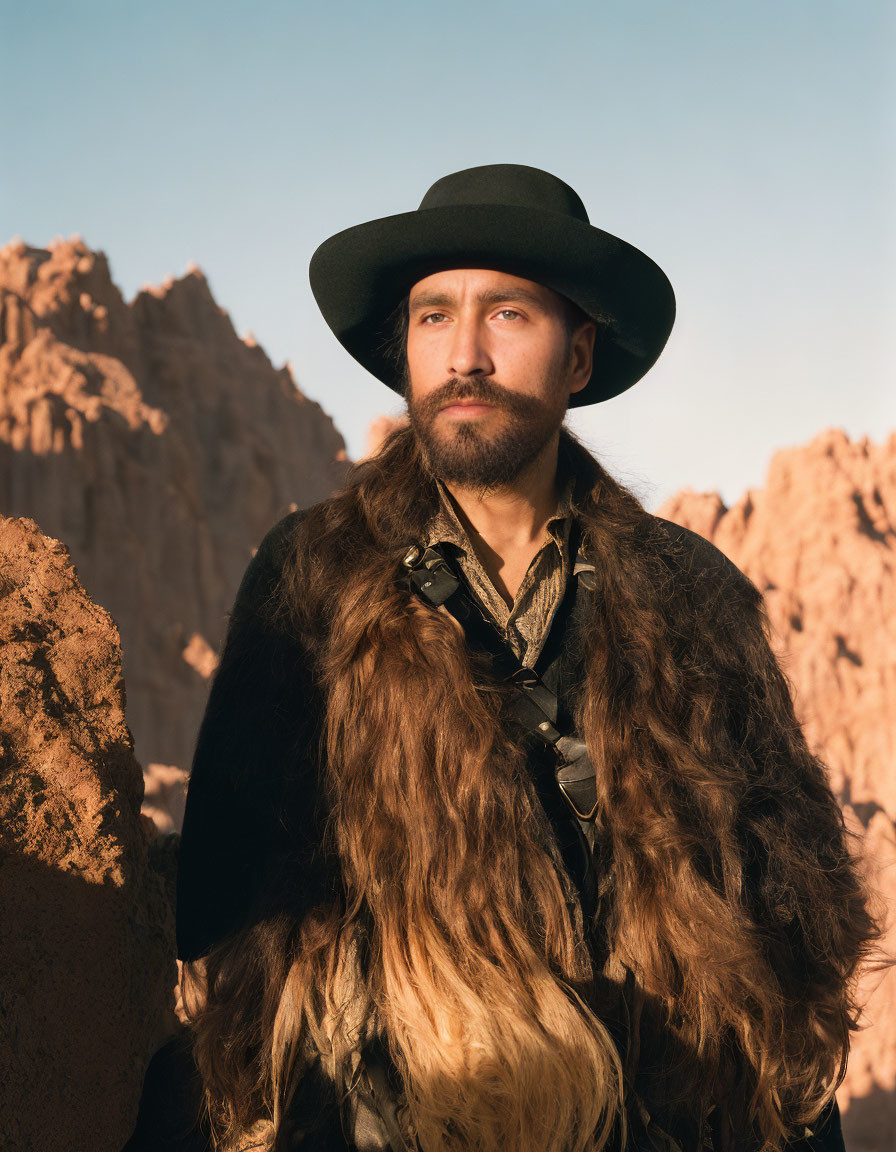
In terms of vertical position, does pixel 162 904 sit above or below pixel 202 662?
below

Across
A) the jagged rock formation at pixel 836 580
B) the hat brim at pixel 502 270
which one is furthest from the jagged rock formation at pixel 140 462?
the hat brim at pixel 502 270

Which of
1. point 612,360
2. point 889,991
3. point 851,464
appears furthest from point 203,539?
point 612,360

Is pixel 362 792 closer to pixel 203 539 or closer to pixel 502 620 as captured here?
pixel 502 620

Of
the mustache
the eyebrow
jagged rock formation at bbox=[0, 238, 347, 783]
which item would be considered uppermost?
jagged rock formation at bbox=[0, 238, 347, 783]

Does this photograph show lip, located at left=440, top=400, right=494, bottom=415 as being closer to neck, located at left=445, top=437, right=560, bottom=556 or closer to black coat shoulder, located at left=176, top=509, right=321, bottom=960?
neck, located at left=445, top=437, right=560, bottom=556

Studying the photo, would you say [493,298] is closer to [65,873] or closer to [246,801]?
[246,801]

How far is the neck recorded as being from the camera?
2178mm

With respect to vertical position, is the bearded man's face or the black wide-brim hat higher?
the black wide-brim hat

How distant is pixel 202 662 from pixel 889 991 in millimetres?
10095

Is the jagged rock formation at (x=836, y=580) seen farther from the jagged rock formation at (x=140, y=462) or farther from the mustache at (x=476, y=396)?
the mustache at (x=476, y=396)

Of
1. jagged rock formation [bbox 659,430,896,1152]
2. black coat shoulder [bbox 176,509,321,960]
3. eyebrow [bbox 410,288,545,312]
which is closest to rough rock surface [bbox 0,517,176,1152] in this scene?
black coat shoulder [bbox 176,509,321,960]

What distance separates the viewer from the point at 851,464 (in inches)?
403

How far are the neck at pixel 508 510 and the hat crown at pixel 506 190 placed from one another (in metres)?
0.47

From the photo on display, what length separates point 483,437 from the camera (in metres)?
2.05
